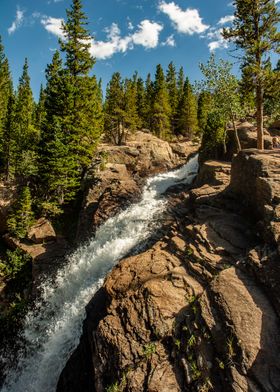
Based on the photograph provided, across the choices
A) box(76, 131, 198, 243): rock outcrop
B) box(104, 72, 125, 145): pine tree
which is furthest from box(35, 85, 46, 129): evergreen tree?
box(104, 72, 125, 145): pine tree

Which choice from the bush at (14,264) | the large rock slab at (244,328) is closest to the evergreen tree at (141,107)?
the bush at (14,264)

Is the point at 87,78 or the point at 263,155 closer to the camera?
the point at 263,155

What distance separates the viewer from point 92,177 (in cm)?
2936

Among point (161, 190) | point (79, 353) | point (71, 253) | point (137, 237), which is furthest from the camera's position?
point (161, 190)

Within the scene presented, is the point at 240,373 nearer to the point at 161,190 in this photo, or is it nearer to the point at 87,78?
the point at 161,190

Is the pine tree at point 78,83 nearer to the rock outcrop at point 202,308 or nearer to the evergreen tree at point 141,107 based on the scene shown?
the rock outcrop at point 202,308

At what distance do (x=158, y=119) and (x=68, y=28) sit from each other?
31708mm

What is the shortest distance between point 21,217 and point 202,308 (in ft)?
71.8

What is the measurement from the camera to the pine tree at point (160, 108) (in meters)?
58.4

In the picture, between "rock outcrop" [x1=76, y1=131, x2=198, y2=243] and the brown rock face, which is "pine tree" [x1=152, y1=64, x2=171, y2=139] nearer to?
"rock outcrop" [x1=76, y1=131, x2=198, y2=243]

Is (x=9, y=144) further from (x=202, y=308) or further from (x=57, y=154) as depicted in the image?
(x=202, y=308)

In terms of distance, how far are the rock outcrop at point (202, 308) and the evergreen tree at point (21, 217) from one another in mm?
15201

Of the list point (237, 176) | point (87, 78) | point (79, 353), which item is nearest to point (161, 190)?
point (237, 176)

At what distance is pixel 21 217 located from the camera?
1052 inches
